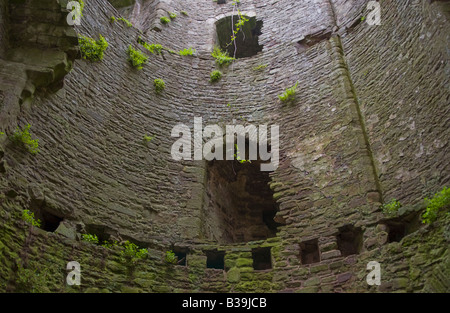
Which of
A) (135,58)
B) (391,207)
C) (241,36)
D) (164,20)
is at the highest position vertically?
(241,36)

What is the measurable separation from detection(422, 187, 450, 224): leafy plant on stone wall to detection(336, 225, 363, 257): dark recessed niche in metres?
1.06

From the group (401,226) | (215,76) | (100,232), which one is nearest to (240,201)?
(215,76)

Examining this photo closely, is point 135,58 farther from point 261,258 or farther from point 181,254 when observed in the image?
point 261,258

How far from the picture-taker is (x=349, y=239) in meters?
6.20

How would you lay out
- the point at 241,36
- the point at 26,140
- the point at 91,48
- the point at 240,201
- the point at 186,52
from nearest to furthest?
the point at 26,140 → the point at 91,48 → the point at 240,201 → the point at 186,52 → the point at 241,36

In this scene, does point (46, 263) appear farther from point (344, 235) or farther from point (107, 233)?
point (344, 235)

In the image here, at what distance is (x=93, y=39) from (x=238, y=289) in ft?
17.5

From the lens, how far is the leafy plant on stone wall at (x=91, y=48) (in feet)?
25.0

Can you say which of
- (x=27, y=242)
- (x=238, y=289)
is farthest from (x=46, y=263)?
(x=238, y=289)

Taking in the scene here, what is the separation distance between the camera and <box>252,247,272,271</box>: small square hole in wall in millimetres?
6598

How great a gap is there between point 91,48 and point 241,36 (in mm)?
5557

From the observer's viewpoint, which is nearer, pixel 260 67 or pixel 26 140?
pixel 26 140

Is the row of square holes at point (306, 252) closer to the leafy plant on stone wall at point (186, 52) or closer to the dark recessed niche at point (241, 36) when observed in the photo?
the leafy plant on stone wall at point (186, 52)
